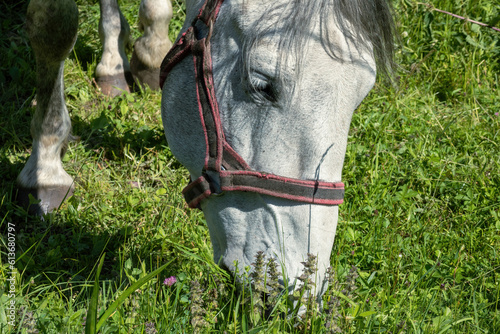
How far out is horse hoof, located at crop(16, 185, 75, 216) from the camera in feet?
10.7

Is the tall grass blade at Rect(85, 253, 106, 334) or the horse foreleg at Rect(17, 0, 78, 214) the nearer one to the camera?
the tall grass blade at Rect(85, 253, 106, 334)

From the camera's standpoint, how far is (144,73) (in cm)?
454

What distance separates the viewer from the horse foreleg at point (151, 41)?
4.39 m

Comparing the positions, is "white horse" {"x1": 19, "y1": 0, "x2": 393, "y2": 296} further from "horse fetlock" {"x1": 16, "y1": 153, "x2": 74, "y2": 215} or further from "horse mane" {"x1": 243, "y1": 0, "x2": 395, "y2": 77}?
"horse fetlock" {"x1": 16, "y1": 153, "x2": 74, "y2": 215}

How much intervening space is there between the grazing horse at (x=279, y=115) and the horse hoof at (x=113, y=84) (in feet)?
8.04

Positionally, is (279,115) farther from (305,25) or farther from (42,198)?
(42,198)

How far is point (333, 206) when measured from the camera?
2.00 metres

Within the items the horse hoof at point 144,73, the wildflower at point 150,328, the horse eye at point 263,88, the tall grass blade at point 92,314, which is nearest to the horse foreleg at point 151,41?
the horse hoof at point 144,73

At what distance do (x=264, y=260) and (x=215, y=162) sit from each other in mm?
398

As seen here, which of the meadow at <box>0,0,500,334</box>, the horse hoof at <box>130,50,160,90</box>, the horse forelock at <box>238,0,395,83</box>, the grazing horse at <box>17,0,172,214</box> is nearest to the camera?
the horse forelock at <box>238,0,395,83</box>

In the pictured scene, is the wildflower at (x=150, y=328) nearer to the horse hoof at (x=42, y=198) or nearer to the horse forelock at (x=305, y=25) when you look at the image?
the horse forelock at (x=305, y=25)

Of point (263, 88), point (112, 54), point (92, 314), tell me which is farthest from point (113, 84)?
point (92, 314)

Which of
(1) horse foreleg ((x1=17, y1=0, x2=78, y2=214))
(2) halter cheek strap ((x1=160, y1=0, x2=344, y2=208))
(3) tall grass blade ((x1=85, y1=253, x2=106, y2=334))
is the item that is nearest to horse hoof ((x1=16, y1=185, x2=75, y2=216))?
(1) horse foreleg ((x1=17, y1=0, x2=78, y2=214))

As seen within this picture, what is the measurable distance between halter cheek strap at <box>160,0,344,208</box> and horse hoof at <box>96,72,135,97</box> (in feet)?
7.59
